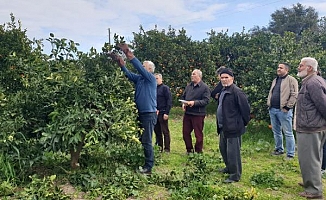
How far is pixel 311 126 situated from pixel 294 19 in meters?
41.5

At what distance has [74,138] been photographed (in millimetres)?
4008

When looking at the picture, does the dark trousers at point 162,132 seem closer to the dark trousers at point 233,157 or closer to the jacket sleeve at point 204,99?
the jacket sleeve at point 204,99

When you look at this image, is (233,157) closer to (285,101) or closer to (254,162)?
(254,162)

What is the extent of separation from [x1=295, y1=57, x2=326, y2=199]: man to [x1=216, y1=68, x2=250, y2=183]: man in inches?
28.7

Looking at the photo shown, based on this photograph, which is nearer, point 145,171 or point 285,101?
point 145,171

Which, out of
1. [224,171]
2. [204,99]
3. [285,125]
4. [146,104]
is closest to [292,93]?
[285,125]

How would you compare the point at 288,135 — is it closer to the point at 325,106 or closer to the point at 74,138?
the point at 325,106

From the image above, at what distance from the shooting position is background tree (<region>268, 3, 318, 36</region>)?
41.1 m

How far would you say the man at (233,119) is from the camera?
4.80 meters

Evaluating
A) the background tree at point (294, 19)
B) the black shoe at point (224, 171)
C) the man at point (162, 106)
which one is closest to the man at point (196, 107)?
the man at point (162, 106)

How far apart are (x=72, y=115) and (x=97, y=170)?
1.01m

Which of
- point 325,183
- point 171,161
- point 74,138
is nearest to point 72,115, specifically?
point 74,138

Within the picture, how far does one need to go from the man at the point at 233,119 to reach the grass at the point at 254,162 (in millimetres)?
258

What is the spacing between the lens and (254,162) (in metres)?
6.11
